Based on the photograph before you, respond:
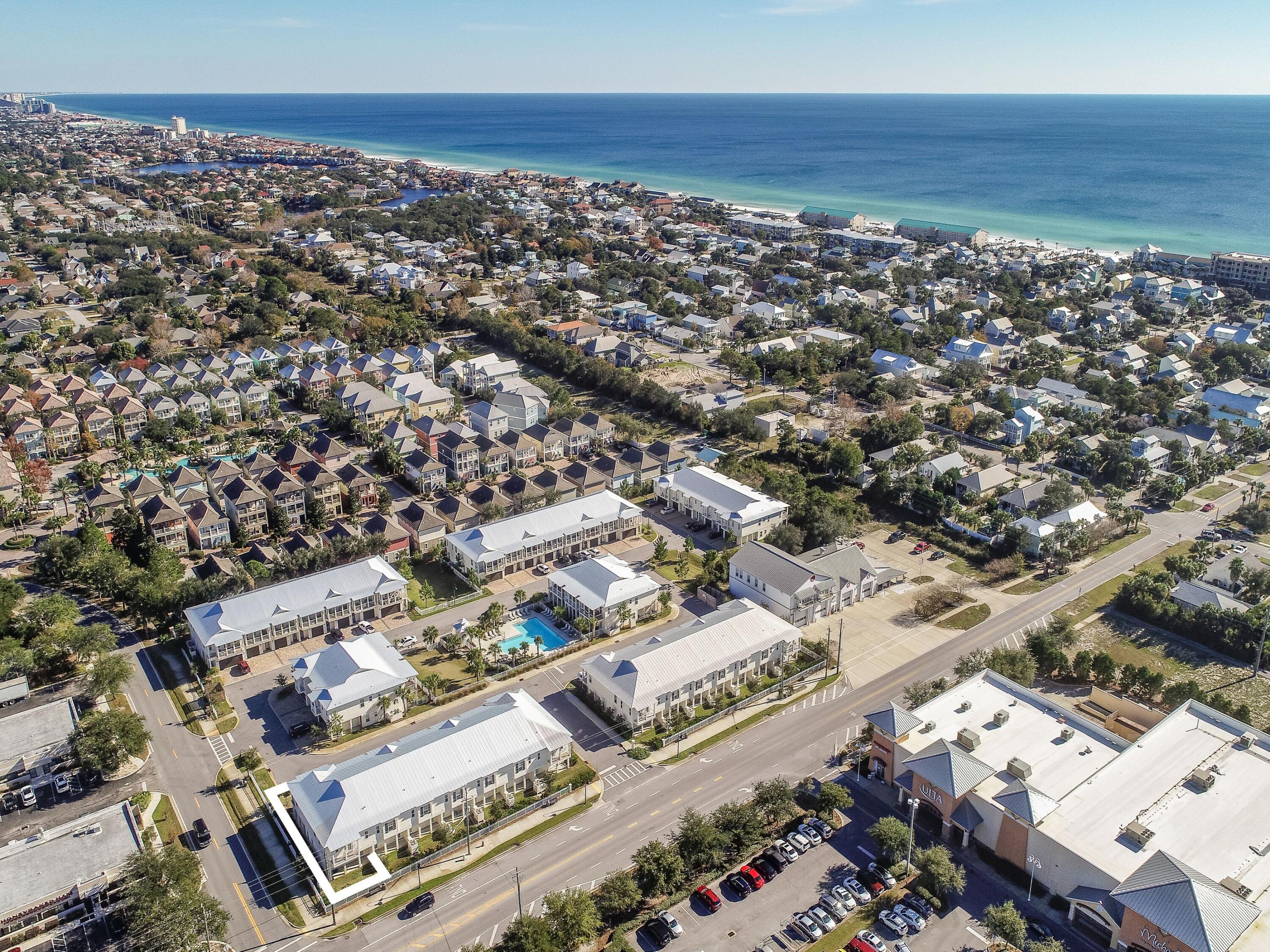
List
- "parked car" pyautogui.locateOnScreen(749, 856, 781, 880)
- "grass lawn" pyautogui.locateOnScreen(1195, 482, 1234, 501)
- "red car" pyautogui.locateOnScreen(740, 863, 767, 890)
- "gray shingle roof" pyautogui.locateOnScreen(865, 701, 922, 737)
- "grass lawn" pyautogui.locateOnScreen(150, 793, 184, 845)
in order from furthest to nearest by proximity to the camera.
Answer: "grass lawn" pyautogui.locateOnScreen(1195, 482, 1234, 501) < "gray shingle roof" pyautogui.locateOnScreen(865, 701, 922, 737) < "grass lawn" pyautogui.locateOnScreen(150, 793, 184, 845) < "parked car" pyautogui.locateOnScreen(749, 856, 781, 880) < "red car" pyautogui.locateOnScreen(740, 863, 767, 890)

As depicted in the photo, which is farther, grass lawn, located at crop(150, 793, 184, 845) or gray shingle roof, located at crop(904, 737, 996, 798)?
grass lawn, located at crop(150, 793, 184, 845)

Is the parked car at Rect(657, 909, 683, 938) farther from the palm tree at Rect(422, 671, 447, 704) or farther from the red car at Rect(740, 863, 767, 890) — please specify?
the palm tree at Rect(422, 671, 447, 704)

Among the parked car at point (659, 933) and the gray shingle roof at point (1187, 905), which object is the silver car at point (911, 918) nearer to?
the gray shingle roof at point (1187, 905)

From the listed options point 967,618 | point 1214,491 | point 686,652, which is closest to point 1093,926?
point 686,652

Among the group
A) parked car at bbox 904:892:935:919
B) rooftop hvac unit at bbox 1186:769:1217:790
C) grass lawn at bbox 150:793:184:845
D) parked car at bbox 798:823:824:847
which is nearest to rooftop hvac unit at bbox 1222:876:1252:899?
rooftop hvac unit at bbox 1186:769:1217:790

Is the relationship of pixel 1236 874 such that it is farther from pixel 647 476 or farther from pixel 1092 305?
pixel 1092 305

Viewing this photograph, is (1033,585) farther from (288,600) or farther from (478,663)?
(288,600)

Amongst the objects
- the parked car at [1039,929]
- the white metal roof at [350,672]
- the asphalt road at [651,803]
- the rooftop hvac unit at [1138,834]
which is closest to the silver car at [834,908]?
the asphalt road at [651,803]
